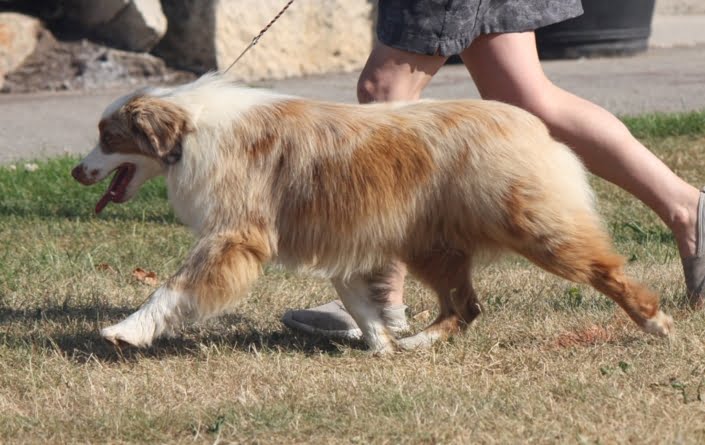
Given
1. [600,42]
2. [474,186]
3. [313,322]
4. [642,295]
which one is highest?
[474,186]

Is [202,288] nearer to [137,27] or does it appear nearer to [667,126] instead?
[667,126]

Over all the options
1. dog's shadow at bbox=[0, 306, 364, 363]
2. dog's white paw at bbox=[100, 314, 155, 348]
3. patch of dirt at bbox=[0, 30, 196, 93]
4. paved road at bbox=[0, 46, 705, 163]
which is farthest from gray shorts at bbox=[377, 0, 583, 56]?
patch of dirt at bbox=[0, 30, 196, 93]

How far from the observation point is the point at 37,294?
523 centimetres

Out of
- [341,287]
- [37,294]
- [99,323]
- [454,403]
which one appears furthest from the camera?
[37,294]

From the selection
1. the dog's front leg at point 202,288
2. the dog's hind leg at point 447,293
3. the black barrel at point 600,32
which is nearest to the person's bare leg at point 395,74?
the dog's hind leg at point 447,293

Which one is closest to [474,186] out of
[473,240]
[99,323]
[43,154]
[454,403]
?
[473,240]

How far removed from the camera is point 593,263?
410 centimetres

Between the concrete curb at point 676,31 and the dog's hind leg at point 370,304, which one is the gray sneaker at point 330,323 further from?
the concrete curb at point 676,31

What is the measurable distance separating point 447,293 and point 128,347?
1116 mm

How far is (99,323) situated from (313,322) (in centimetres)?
85

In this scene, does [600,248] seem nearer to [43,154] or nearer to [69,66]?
[43,154]

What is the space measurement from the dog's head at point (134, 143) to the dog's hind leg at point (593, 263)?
1.18 meters

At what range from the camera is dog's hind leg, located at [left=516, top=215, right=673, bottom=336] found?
13.2ft

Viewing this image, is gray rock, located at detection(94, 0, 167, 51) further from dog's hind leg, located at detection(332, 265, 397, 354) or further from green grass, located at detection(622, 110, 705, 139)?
dog's hind leg, located at detection(332, 265, 397, 354)
